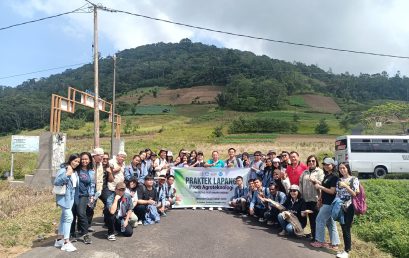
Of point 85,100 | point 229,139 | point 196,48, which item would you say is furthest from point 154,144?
point 196,48

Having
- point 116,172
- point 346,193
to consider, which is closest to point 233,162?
point 116,172

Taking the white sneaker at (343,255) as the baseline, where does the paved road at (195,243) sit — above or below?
above

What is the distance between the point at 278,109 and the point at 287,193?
78.9 meters

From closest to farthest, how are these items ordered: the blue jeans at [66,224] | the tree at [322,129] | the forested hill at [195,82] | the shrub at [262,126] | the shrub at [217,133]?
1. the blue jeans at [66,224]
2. the shrub at [217,133]
3. the tree at [322,129]
4. the shrub at [262,126]
5. the forested hill at [195,82]

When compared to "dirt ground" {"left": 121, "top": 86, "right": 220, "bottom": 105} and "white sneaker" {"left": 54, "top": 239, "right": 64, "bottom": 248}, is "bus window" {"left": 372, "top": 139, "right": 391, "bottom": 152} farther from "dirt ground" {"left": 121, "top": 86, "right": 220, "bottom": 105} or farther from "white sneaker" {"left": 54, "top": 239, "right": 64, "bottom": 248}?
"dirt ground" {"left": 121, "top": 86, "right": 220, "bottom": 105}

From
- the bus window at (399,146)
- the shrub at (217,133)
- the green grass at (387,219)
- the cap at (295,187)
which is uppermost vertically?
the shrub at (217,133)

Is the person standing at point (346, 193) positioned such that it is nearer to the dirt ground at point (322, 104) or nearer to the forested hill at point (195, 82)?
the forested hill at point (195, 82)

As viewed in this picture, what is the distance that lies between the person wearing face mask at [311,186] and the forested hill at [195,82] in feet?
240

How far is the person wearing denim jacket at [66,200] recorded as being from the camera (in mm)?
6906

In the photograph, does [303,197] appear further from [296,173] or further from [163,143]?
[163,143]

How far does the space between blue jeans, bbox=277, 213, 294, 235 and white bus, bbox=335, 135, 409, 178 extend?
53.3 feet

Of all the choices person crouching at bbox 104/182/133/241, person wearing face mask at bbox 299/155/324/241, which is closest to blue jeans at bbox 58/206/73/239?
person crouching at bbox 104/182/133/241

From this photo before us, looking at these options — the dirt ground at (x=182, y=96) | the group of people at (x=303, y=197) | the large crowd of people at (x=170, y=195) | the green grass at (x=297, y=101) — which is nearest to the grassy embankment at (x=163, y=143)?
the group of people at (x=303, y=197)

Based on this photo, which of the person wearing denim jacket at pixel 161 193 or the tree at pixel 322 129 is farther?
the tree at pixel 322 129
